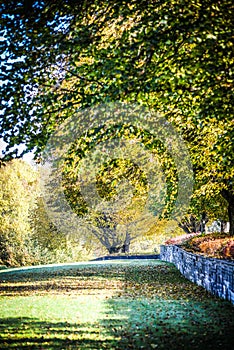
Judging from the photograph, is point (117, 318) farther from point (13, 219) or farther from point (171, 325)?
point (13, 219)

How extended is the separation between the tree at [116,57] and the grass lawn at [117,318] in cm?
377

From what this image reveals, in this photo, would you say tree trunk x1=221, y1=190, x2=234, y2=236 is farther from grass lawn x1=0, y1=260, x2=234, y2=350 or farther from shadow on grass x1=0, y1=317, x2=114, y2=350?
shadow on grass x1=0, y1=317, x2=114, y2=350

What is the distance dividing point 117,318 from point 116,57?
5554 mm

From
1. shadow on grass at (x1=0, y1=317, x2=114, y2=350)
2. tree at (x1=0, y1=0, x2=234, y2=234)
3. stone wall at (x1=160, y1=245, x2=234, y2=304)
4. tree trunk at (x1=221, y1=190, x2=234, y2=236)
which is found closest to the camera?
shadow on grass at (x1=0, y1=317, x2=114, y2=350)

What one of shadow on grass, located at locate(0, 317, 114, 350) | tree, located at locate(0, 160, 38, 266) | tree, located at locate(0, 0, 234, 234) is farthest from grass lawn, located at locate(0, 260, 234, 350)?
tree, located at locate(0, 160, 38, 266)

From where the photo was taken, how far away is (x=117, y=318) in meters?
10.2

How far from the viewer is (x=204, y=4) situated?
8.91 metres

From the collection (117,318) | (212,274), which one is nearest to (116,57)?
(117,318)

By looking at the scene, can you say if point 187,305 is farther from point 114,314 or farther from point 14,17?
point 14,17

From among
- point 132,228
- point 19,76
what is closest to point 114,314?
point 19,76

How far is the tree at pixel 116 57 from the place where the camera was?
874 centimetres

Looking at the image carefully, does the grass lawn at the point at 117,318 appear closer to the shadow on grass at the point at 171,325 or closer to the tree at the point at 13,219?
the shadow on grass at the point at 171,325

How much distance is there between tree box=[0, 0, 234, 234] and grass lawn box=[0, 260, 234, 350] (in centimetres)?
377

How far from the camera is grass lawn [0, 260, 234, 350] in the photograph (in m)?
8.02
